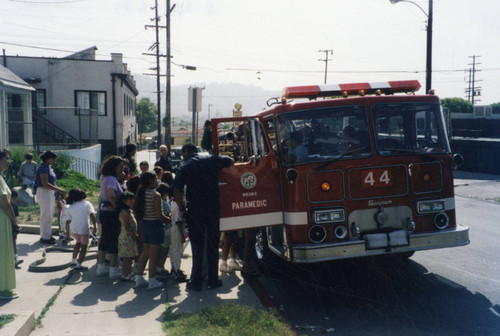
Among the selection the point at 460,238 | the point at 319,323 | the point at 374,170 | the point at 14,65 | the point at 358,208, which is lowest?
the point at 319,323

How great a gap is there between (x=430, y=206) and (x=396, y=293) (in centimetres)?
126

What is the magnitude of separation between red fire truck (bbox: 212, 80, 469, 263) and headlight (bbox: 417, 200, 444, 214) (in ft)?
0.04

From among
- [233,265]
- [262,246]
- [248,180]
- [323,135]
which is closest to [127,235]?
[233,265]

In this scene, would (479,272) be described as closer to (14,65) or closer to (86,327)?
(86,327)

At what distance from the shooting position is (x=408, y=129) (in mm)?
6555

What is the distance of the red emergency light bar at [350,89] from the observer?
6691 mm

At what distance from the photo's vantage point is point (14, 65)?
2967 centimetres

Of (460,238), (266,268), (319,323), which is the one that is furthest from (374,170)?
(266,268)

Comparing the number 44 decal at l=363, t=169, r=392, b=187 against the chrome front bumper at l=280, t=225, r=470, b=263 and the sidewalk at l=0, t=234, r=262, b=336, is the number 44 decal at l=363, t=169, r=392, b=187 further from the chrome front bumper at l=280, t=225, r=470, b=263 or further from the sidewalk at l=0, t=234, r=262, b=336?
the sidewalk at l=0, t=234, r=262, b=336

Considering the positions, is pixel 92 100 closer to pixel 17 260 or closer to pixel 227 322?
pixel 17 260

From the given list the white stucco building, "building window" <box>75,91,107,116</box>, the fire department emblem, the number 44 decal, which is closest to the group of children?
the fire department emblem

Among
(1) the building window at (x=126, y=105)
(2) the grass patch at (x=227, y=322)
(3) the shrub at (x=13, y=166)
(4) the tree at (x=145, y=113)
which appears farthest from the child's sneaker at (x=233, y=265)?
(4) the tree at (x=145, y=113)

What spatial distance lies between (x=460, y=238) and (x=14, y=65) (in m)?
29.9

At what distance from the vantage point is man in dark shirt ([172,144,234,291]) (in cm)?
638
